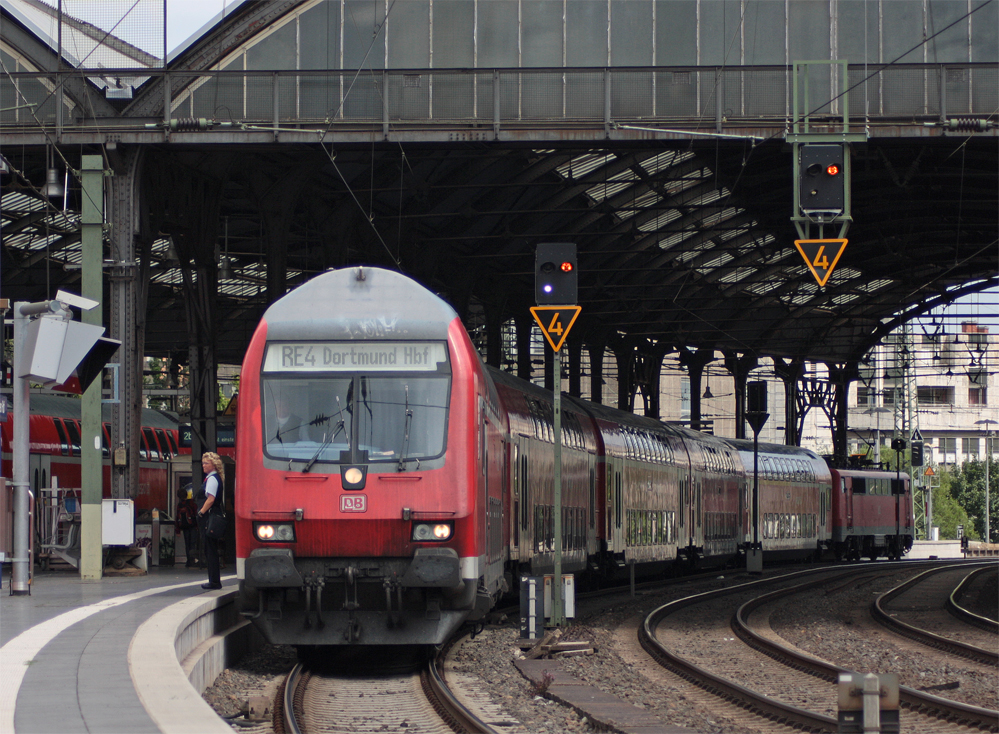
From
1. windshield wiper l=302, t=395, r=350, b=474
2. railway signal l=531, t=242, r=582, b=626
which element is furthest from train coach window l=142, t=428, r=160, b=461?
windshield wiper l=302, t=395, r=350, b=474

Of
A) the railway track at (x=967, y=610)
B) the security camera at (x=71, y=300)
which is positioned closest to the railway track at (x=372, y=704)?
the security camera at (x=71, y=300)

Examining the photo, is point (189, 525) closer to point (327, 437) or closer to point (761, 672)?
point (327, 437)

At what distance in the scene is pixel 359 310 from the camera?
41.6 feet

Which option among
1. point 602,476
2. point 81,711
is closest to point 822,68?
point 602,476

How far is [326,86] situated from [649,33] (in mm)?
5753

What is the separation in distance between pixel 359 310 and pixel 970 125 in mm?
12844

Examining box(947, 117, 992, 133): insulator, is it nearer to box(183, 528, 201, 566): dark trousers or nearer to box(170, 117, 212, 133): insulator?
box(170, 117, 212, 133): insulator

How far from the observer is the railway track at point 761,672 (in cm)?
1059

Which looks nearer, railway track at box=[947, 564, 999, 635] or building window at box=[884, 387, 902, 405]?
railway track at box=[947, 564, 999, 635]

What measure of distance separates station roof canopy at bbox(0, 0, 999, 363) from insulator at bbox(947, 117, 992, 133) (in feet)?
0.16

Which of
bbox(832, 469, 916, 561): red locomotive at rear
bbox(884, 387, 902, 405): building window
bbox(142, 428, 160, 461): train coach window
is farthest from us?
bbox(884, 387, 902, 405): building window

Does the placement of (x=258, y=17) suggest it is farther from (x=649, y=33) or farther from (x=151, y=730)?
(x=151, y=730)

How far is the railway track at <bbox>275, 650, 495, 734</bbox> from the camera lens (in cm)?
962

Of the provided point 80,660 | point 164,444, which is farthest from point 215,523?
point 164,444
